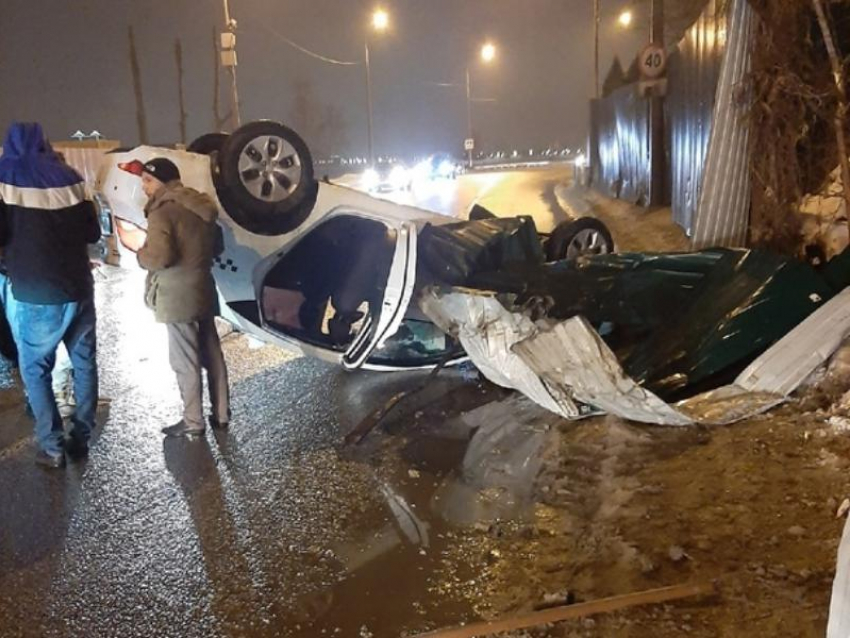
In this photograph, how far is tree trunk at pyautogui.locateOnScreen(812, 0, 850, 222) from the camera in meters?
6.15

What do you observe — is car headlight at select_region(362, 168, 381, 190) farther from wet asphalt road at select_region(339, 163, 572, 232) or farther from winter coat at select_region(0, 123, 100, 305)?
winter coat at select_region(0, 123, 100, 305)

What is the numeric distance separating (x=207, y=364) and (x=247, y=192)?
126cm

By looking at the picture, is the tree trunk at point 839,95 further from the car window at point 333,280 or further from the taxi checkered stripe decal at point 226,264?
the taxi checkered stripe decal at point 226,264

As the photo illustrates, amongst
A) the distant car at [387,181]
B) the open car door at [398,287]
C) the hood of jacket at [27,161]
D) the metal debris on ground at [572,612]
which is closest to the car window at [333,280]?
the open car door at [398,287]

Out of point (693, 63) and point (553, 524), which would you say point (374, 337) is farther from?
point (693, 63)

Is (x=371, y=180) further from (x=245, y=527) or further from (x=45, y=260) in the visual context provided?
(x=245, y=527)

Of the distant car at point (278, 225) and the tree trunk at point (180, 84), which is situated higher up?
the tree trunk at point (180, 84)

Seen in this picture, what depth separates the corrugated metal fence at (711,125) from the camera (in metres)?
7.12

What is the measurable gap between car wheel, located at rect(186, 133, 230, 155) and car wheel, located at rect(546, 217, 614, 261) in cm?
293

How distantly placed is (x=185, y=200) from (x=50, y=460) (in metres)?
1.79

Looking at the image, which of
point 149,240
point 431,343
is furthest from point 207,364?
point 431,343

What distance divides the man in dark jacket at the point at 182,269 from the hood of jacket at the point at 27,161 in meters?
0.58

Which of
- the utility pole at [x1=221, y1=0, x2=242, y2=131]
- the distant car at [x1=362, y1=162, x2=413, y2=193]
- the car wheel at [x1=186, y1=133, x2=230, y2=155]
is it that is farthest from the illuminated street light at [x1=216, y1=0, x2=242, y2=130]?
the car wheel at [x1=186, y1=133, x2=230, y2=155]

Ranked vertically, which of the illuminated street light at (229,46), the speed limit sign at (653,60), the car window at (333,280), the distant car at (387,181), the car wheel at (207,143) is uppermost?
the illuminated street light at (229,46)
